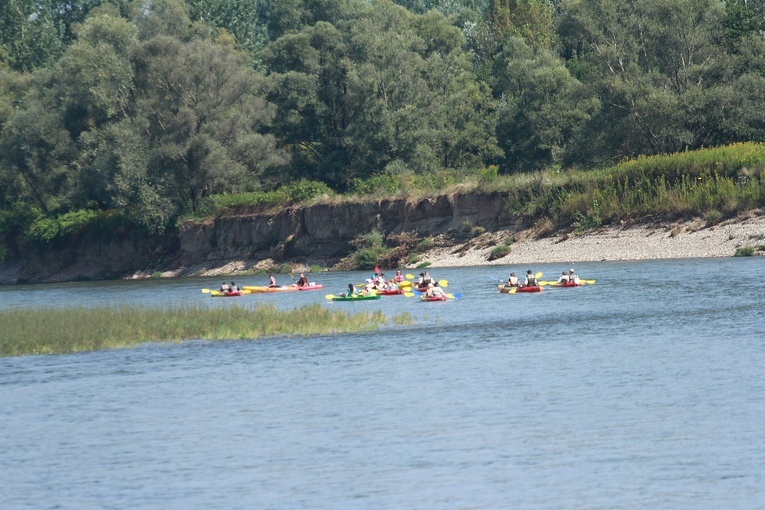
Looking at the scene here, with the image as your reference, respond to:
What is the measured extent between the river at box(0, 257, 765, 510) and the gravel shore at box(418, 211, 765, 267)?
813 inches

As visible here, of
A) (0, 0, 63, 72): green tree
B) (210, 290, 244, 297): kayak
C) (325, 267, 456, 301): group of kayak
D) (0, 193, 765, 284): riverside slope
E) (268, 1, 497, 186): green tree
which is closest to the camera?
(325, 267, 456, 301): group of kayak

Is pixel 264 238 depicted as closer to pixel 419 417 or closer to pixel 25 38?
pixel 25 38

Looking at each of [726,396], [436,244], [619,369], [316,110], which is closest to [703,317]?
[619,369]

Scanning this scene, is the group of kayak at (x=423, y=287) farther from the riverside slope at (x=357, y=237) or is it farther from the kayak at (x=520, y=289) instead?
the riverside slope at (x=357, y=237)

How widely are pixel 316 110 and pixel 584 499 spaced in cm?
7094

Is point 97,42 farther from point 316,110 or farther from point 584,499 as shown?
point 584,499

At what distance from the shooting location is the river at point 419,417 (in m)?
22.9

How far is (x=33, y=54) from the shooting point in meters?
128

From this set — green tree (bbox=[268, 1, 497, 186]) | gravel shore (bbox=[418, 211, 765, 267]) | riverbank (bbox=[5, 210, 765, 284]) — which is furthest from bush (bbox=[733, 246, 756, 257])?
green tree (bbox=[268, 1, 497, 186])

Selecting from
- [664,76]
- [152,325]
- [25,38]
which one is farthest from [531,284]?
[25,38]

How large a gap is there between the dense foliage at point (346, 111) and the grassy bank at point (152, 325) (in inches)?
1414

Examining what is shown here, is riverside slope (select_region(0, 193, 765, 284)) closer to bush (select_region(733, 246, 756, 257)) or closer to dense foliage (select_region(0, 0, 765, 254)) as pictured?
bush (select_region(733, 246, 756, 257))

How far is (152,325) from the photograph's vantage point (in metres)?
43.4

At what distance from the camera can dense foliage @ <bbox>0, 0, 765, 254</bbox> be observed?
79.2m
